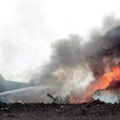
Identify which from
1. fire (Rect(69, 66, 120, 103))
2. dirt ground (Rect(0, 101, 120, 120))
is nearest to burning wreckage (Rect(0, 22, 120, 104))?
fire (Rect(69, 66, 120, 103))

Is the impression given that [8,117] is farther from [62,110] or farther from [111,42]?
[111,42]

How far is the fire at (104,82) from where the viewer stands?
30719 mm

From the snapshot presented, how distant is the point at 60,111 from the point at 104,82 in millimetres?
8649

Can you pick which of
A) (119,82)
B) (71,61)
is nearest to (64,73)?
(71,61)

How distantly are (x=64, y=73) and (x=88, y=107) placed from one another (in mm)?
12593

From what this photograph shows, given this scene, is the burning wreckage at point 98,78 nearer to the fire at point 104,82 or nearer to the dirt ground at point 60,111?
the fire at point 104,82

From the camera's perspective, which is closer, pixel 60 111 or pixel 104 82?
pixel 60 111

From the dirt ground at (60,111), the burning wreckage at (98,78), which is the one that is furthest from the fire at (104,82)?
the dirt ground at (60,111)

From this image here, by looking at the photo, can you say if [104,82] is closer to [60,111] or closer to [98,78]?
[98,78]

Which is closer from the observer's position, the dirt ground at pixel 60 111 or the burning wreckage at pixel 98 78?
the dirt ground at pixel 60 111

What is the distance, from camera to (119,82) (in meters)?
30.1

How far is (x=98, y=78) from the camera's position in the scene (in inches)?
1280

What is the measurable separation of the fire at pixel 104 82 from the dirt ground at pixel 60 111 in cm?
509

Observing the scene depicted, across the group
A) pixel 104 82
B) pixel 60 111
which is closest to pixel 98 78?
pixel 104 82
